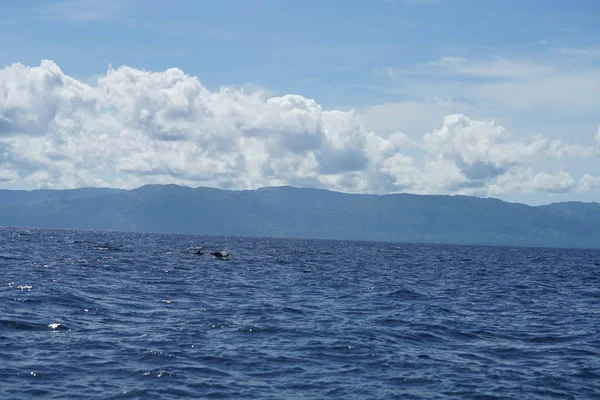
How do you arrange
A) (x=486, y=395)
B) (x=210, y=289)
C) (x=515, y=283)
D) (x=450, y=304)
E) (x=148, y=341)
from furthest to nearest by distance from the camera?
(x=515, y=283), (x=210, y=289), (x=450, y=304), (x=148, y=341), (x=486, y=395)

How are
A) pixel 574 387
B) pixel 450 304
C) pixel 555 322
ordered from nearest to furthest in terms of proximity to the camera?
pixel 574 387
pixel 555 322
pixel 450 304

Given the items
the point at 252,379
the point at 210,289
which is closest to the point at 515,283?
the point at 210,289

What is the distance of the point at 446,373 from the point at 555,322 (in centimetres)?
1721

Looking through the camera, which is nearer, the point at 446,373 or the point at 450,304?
the point at 446,373

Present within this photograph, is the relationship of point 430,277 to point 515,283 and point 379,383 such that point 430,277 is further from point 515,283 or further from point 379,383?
point 379,383

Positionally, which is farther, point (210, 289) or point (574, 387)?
point (210, 289)

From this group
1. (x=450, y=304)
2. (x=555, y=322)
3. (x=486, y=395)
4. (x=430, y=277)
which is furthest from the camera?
(x=430, y=277)

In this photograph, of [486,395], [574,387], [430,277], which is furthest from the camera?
[430,277]

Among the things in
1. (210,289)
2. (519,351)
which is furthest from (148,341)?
(210,289)

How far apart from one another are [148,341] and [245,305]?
1365cm

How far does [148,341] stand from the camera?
30484 mm

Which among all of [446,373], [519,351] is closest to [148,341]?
[446,373]

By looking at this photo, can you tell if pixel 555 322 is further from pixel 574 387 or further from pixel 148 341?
pixel 148 341

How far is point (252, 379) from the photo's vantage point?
2498 centimetres
